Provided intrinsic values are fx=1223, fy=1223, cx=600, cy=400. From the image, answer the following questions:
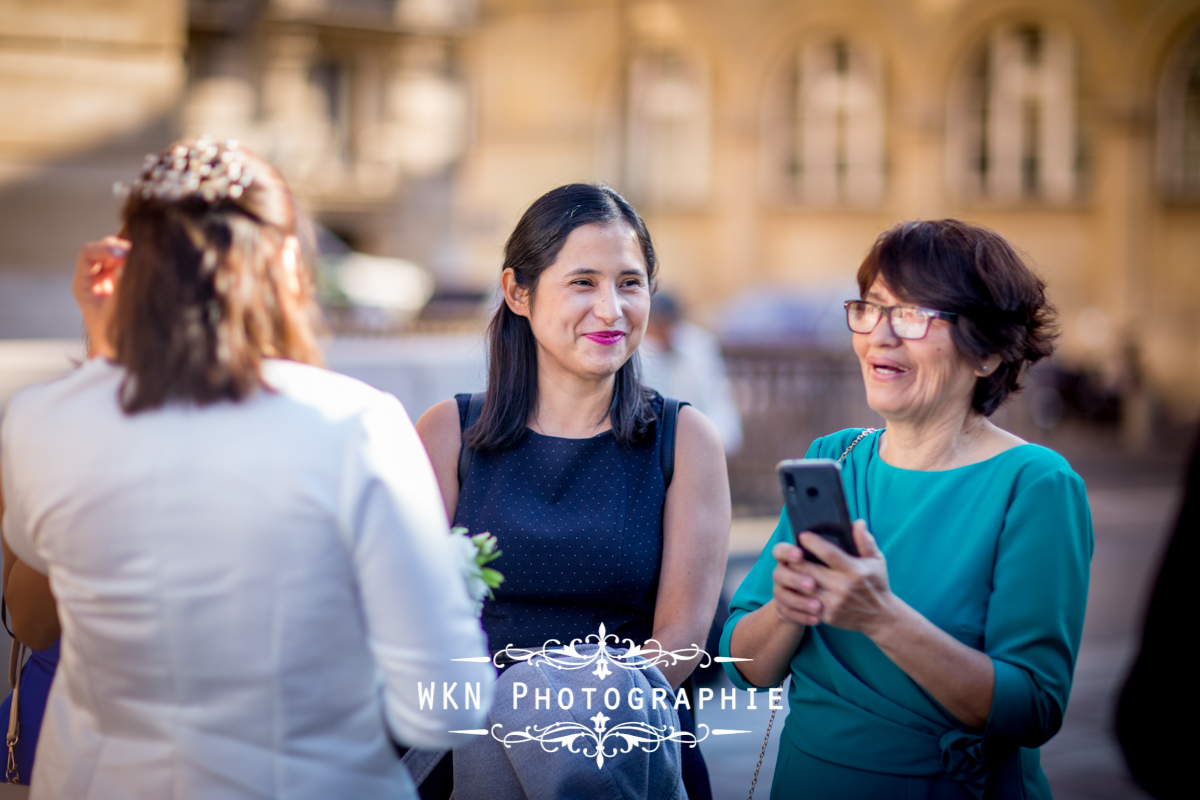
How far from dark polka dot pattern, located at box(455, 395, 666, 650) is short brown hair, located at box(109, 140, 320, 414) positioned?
0.98 m

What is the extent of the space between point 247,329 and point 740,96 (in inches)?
1091

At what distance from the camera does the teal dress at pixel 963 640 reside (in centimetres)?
236

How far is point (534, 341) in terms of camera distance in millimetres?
3184

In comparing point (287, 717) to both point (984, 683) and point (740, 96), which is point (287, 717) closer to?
point (984, 683)

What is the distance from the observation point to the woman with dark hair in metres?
2.83

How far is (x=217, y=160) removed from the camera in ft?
6.62

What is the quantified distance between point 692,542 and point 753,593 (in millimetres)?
210

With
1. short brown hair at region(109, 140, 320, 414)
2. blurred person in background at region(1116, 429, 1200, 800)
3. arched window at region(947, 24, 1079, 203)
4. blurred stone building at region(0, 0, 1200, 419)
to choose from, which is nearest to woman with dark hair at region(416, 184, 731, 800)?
short brown hair at region(109, 140, 320, 414)

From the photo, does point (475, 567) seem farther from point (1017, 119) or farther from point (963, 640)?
point (1017, 119)

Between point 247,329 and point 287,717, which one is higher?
point 247,329

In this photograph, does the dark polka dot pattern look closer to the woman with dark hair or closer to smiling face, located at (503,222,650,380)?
the woman with dark hair

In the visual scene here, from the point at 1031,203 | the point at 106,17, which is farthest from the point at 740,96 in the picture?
the point at 106,17

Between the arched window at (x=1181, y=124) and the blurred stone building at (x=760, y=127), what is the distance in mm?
41

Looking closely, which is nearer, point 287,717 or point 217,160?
point 287,717
